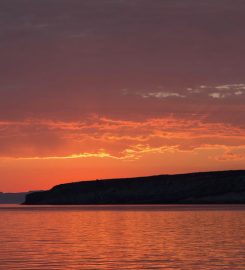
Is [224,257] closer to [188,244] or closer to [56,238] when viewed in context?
[188,244]

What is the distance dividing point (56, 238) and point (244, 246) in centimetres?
1901

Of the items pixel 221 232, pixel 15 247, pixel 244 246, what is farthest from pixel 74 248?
pixel 221 232

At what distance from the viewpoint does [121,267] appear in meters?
40.2

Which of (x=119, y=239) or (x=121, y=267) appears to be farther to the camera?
(x=119, y=239)

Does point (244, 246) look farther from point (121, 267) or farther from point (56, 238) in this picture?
point (56, 238)

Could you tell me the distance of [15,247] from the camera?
53.1 meters

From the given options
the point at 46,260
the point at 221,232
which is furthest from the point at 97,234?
the point at 46,260

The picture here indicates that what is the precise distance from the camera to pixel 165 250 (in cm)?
4909

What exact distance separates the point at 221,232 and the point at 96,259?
81.8 feet

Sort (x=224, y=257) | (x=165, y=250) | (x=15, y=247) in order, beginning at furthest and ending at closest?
(x=15, y=247) < (x=165, y=250) < (x=224, y=257)

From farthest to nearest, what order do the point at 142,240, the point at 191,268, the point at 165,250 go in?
the point at 142,240 < the point at 165,250 < the point at 191,268

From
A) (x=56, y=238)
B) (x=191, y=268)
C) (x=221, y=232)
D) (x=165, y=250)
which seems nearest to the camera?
(x=191, y=268)

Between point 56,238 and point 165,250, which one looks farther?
point 56,238

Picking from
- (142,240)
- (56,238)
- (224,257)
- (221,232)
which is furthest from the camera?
(221,232)
